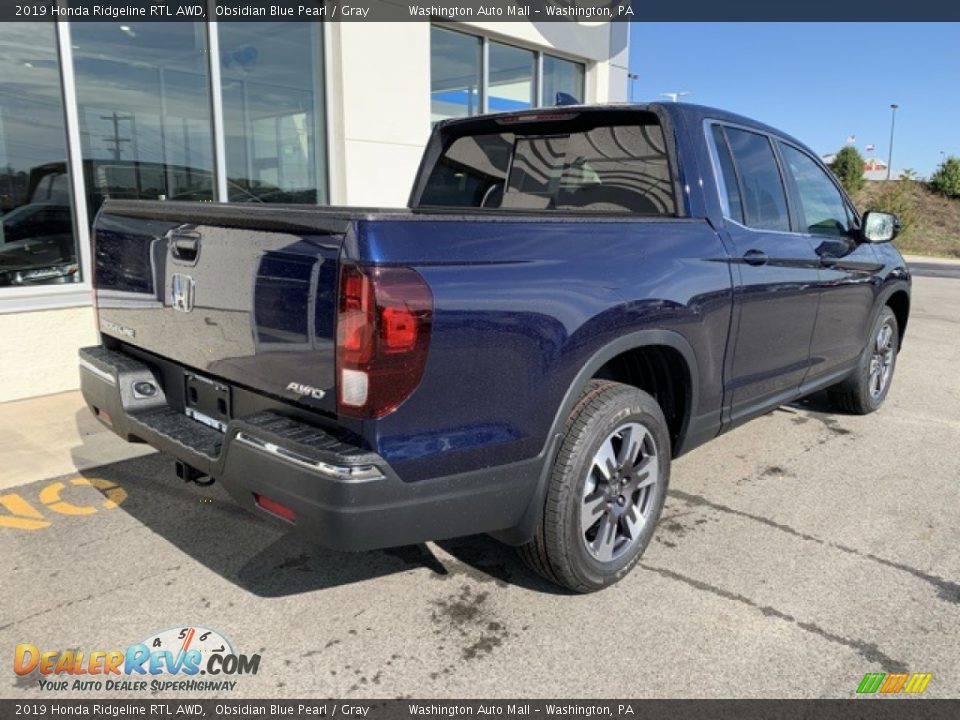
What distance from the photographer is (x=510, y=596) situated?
115 inches

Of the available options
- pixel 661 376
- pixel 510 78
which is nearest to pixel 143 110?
pixel 510 78

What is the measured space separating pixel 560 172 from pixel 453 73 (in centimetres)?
538

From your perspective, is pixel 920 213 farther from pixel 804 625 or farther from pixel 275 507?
pixel 275 507

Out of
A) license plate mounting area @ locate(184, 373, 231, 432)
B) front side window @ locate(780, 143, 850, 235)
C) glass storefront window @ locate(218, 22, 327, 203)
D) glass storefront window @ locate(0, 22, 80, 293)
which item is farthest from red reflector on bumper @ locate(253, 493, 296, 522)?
glass storefront window @ locate(218, 22, 327, 203)

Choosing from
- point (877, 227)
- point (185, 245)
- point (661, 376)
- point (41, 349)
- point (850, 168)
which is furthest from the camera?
point (850, 168)

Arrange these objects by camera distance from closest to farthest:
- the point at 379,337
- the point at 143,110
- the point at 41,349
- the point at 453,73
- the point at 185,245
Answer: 1. the point at 379,337
2. the point at 185,245
3. the point at 41,349
4. the point at 143,110
5. the point at 453,73

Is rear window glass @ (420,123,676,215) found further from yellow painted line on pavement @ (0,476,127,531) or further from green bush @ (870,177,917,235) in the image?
green bush @ (870,177,917,235)

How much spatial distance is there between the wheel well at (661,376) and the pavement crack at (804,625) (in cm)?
59

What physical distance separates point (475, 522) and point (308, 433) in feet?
2.02

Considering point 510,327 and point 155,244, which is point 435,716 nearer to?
point 510,327

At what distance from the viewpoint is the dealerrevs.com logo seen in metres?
2.41

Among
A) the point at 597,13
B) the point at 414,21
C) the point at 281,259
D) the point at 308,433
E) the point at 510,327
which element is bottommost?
the point at 308,433

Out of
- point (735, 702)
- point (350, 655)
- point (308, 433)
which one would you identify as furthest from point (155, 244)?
point (735, 702)

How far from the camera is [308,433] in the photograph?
7.47ft
